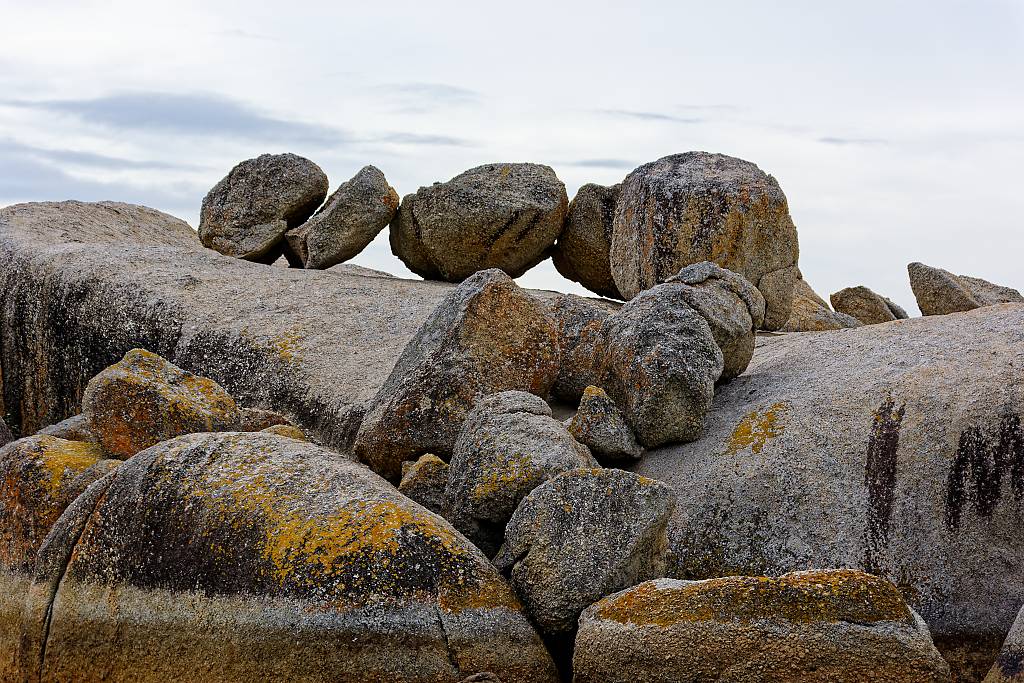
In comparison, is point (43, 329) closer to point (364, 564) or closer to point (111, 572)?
point (111, 572)

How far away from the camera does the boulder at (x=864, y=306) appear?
1016 inches

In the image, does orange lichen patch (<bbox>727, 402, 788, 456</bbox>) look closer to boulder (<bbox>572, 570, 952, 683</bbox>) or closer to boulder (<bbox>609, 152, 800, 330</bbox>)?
boulder (<bbox>572, 570, 952, 683</bbox>)

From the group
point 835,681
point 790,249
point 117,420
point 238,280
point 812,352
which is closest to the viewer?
point 835,681

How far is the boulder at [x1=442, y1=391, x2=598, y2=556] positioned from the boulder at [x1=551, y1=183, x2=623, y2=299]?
10.0m

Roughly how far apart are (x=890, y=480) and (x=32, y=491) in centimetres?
868

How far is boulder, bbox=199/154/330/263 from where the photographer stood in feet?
79.7

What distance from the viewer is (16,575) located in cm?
1216

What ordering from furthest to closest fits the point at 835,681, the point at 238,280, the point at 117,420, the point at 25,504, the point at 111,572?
the point at 238,280 → the point at 117,420 → the point at 25,504 → the point at 111,572 → the point at 835,681

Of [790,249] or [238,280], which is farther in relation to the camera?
[238,280]

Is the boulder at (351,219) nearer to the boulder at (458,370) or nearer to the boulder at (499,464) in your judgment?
the boulder at (458,370)

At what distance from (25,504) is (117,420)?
4.43 feet

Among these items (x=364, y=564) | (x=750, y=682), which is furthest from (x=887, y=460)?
(x=364, y=564)

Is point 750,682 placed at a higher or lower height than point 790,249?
lower

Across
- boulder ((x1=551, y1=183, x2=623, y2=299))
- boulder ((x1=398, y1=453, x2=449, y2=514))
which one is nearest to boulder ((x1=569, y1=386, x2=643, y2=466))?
boulder ((x1=398, y1=453, x2=449, y2=514))
